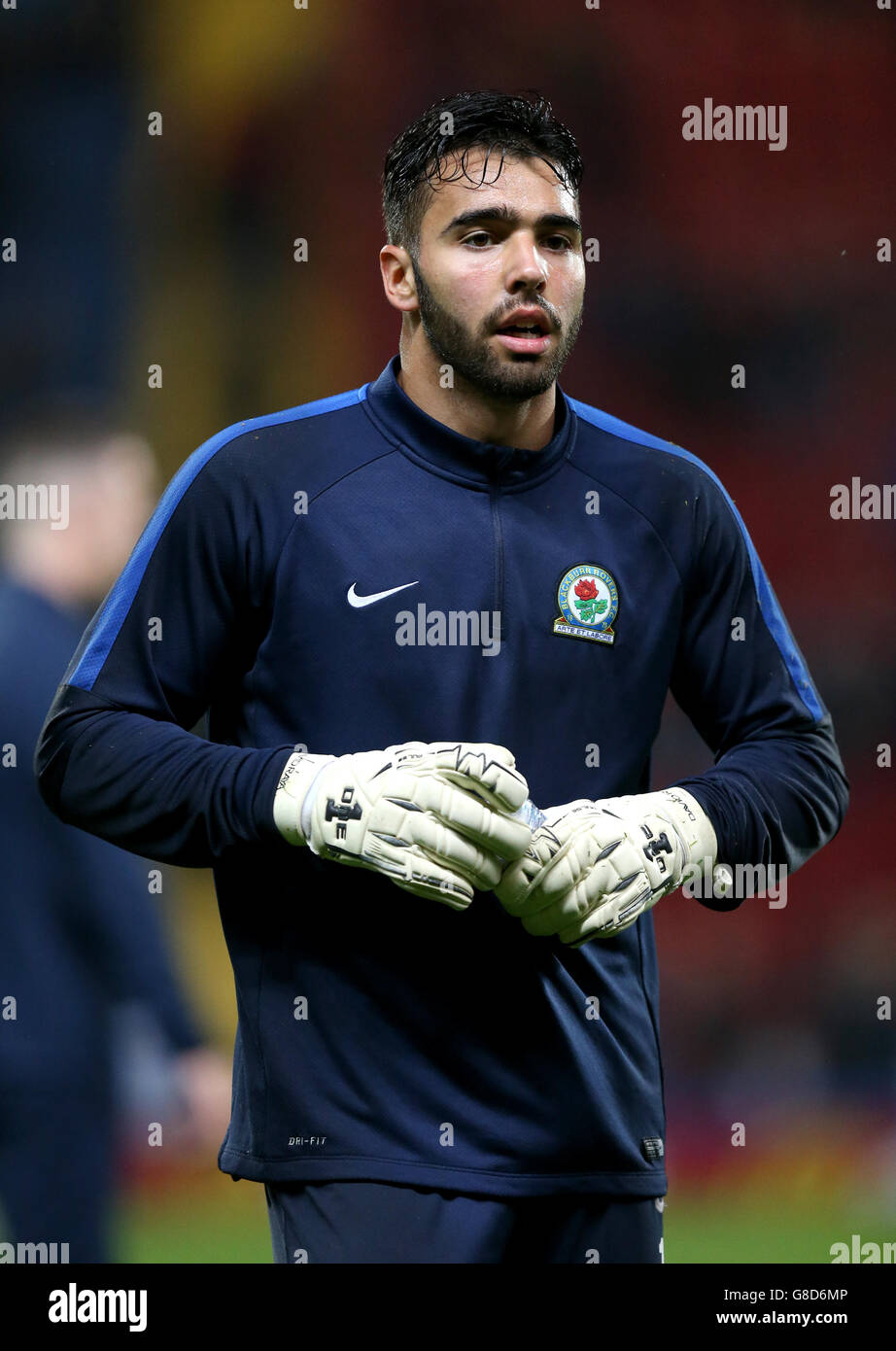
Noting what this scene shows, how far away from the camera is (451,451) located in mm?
2123

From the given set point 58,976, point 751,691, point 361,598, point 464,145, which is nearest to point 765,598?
point 751,691

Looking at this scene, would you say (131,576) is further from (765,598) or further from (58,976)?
(58,976)

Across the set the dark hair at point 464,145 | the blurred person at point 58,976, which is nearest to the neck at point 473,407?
the dark hair at point 464,145

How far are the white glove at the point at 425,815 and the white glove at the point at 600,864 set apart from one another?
1.7 inches

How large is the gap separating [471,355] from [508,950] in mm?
662

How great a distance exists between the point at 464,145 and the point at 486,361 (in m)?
0.26

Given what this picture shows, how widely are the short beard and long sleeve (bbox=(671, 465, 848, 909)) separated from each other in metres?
0.27

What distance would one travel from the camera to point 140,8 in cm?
526

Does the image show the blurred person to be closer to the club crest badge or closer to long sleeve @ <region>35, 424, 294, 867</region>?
long sleeve @ <region>35, 424, 294, 867</region>

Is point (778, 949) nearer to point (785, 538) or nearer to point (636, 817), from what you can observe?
point (785, 538)

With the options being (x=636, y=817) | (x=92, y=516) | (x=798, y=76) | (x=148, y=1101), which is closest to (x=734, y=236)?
(x=798, y=76)

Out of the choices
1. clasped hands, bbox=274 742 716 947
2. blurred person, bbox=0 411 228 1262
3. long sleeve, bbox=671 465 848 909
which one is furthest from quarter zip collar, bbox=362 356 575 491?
blurred person, bbox=0 411 228 1262

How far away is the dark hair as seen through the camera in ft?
7.00
